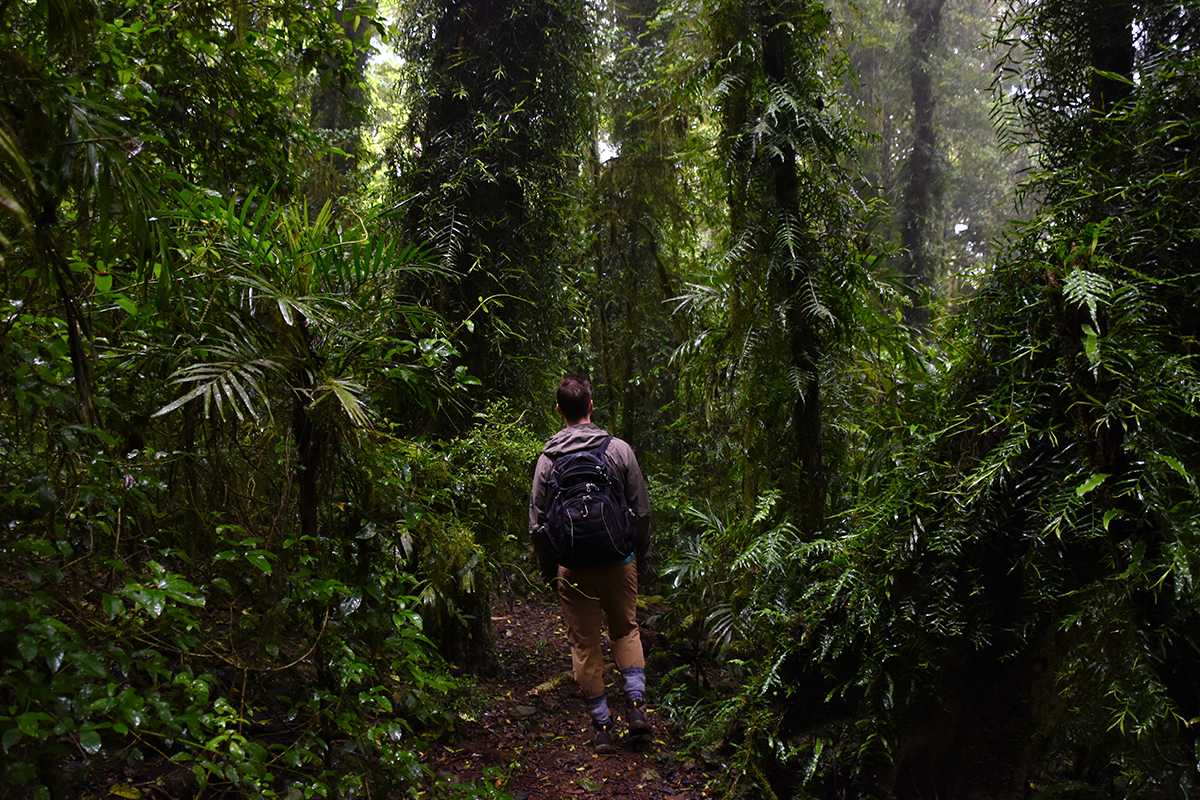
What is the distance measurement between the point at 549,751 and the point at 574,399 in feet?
6.91

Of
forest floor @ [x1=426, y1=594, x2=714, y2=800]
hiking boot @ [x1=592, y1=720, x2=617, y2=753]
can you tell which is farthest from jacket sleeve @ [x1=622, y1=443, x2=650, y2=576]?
forest floor @ [x1=426, y1=594, x2=714, y2=800]

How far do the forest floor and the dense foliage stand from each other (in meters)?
0.24

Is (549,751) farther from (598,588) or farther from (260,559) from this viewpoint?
(260,559)

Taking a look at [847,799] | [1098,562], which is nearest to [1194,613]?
[1098,562]

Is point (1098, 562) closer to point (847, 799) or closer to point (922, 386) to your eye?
point (922, 386)

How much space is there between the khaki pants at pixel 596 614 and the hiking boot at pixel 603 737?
0.59ft

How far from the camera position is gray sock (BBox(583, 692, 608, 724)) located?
3.88 m

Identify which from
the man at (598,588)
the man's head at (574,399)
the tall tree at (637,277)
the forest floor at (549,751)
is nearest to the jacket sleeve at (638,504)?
the man at (598,588)

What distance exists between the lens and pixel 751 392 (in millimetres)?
3607

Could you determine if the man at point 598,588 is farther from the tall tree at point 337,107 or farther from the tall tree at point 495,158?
the tall tree at point 337,107

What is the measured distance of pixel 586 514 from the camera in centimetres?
368

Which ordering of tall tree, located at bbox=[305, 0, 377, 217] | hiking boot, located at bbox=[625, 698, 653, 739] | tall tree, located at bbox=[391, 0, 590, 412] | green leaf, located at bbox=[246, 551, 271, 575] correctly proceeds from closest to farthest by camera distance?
green leaf, located at bbox=[246, 551, 271, 575] → tall tree, located at bbox=[305, 0, 377, 217] → hiking boot, located at bbox=[625, 698, 653, 739] → tall tree, located at bbox=[391, 0, 590, 412]

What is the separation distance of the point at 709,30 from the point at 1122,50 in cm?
198

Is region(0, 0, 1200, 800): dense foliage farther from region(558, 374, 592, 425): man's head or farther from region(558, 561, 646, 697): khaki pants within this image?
region(558, 561, 646, 697): khaki pants
